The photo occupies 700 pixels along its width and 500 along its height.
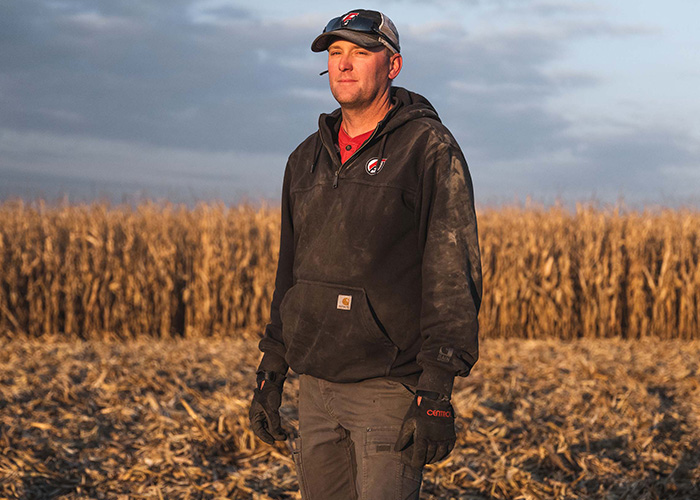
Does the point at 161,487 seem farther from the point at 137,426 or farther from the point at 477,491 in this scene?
the point at 477,491

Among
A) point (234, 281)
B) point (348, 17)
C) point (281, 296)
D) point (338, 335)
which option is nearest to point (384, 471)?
point (338, 335)

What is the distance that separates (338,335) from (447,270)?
1.52ft

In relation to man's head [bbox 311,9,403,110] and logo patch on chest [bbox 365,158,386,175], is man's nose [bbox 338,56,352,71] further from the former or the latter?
logo patch on chest [bbox 365,158,386,175]

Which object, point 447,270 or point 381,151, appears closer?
point 447,270

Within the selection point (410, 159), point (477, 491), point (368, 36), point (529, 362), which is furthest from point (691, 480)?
point (368, 36)

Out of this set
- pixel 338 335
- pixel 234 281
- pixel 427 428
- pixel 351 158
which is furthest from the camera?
pixel 234 281

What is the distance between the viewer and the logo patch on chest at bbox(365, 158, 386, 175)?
8.21 ft

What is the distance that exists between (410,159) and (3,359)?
7465 millimetres

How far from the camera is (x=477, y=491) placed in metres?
4.48

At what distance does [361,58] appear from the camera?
252 centimetres

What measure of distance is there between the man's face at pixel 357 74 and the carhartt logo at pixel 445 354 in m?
0.97

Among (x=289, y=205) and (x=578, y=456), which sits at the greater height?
(x=289, y=205)

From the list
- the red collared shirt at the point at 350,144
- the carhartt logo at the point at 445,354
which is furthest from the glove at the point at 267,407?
the red collared shirt at the point at 350,144

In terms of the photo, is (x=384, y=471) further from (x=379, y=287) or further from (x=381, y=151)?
(x=381, y=151)
